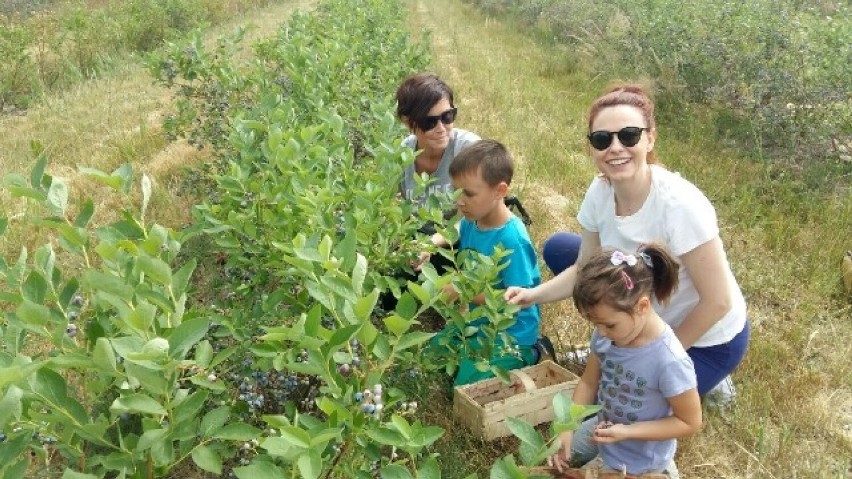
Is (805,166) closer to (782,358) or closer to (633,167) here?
(782,358)

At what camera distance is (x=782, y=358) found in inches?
130

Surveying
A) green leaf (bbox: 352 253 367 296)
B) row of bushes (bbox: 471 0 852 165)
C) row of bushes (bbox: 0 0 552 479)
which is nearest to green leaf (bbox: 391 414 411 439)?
row of bushes (bbox: 0 0 552 479)

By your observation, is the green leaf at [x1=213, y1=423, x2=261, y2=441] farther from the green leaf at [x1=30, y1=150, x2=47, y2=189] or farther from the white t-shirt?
the white t-shirt

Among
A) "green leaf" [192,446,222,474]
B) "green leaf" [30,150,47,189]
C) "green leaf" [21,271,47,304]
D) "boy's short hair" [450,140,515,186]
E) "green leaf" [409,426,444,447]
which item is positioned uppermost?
"green leaf" [30,150,47,189]

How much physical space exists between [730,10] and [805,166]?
7.36ft

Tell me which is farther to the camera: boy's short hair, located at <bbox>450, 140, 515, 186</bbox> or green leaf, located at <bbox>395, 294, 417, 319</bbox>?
boy's short hair, located at <bbox>450, 140, 515, 186</bbox>

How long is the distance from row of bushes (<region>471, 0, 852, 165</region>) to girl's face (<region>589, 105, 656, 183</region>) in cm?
299

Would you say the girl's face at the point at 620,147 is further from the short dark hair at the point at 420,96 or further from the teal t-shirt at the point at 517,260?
the short dark hair at the point at 420,96

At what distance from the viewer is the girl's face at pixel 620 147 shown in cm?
252

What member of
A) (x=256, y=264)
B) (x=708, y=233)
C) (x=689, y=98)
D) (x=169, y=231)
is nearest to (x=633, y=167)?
(x=708, y=233)

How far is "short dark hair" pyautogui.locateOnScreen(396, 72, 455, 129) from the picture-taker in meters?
3.45

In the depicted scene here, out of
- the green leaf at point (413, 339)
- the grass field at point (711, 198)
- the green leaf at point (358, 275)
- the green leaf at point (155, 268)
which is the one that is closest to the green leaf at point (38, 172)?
the green leaf at point (155, 268)

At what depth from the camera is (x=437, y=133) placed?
139 inches

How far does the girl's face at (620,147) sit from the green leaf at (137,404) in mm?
1754
